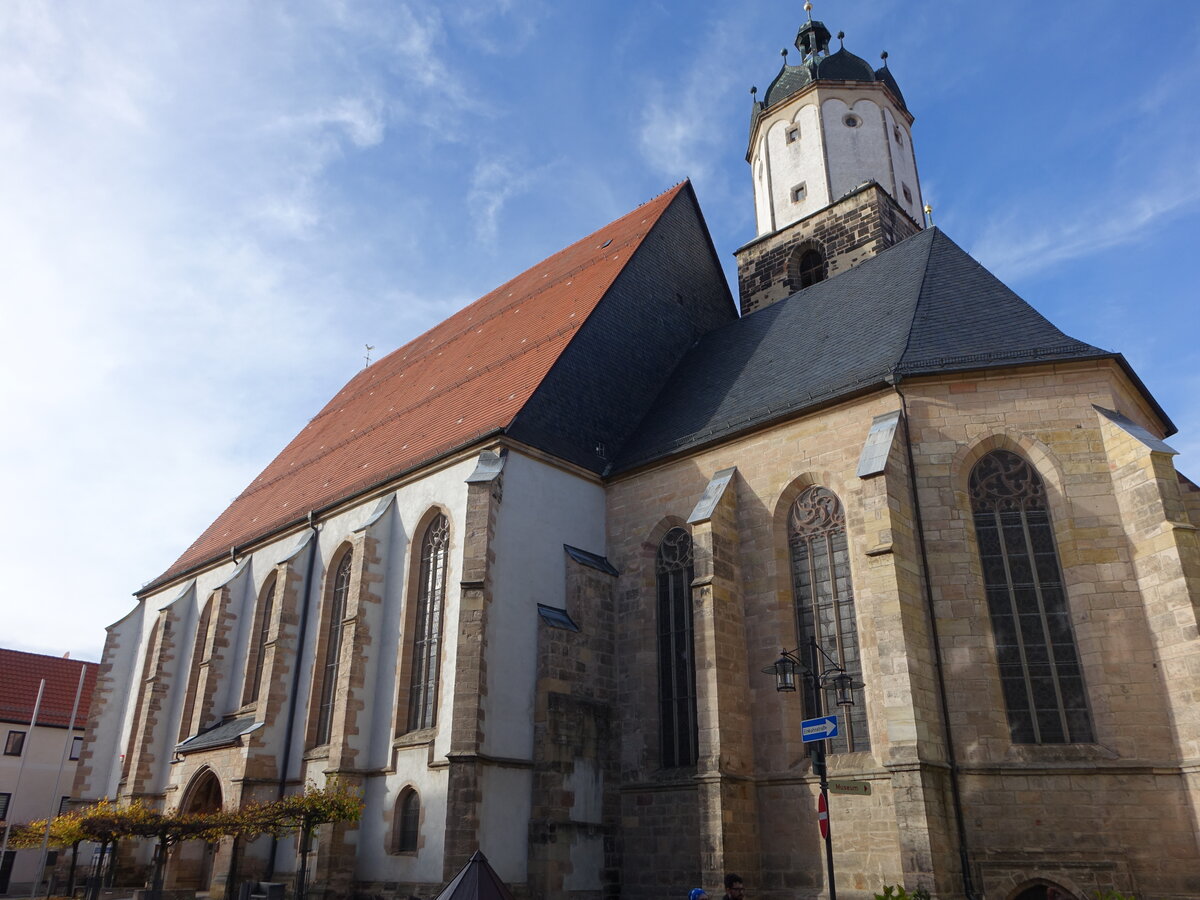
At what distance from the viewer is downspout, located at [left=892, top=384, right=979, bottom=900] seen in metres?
11.2

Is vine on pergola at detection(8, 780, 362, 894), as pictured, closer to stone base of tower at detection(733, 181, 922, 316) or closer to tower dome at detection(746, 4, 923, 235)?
stone base of tower at detection(733, 181, 922, 316)

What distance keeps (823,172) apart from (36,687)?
29.4 meters

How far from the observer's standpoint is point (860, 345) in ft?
52.3

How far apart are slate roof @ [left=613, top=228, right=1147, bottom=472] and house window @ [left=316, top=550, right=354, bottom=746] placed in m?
6.05

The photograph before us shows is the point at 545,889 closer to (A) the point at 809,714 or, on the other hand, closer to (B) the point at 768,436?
(A) the point at 809,714

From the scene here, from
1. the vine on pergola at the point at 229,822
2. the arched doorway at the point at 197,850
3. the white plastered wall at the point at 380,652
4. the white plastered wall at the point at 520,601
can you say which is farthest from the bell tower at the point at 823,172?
the arched doorway at the point at 197,850

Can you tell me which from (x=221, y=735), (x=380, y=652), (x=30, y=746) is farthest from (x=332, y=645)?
(x=30, y=746)

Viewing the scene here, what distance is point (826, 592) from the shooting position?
14.1 m

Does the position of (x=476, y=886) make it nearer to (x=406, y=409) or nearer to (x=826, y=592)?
(x=826, y=592)

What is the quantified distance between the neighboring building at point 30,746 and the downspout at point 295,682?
13.8 m

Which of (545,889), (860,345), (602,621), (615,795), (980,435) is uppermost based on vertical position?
(860,345)

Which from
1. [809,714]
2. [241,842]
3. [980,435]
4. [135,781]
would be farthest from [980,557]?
[135,781]

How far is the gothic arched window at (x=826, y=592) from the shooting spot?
13.2 metres

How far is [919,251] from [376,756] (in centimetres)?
1340
